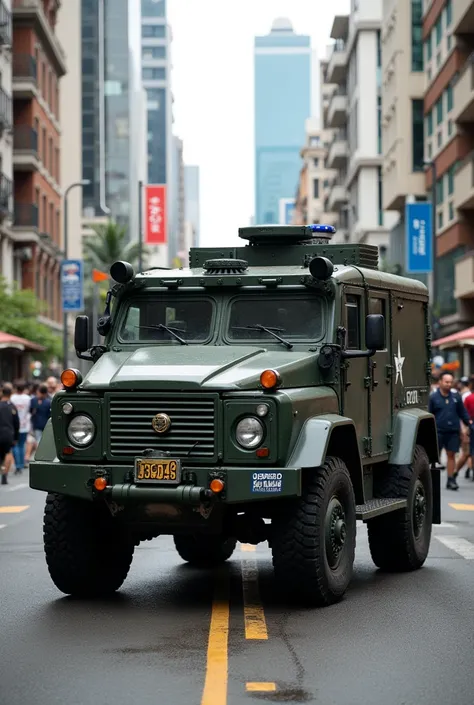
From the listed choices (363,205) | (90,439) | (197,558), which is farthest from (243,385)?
(363,205)

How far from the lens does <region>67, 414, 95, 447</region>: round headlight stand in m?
10.6

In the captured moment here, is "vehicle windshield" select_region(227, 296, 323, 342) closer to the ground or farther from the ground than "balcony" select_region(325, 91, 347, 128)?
closer to the ground

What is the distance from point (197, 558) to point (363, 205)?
7520 centimetres

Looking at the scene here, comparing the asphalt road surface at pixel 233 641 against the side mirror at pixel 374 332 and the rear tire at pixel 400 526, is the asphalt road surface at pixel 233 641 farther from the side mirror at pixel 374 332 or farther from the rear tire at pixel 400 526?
the side mirror at pixel 374 332

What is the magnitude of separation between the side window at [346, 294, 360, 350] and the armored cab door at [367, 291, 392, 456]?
0.94ft

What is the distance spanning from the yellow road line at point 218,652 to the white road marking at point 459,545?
11.9ft

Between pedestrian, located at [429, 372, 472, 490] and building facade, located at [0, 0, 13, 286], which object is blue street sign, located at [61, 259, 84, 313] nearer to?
building facade, located at [0, 0, 13, 286]

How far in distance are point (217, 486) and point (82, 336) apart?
96.9 inches

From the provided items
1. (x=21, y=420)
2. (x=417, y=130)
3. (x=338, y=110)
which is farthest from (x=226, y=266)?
(x=338, y=110)

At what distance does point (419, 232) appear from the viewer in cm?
5384

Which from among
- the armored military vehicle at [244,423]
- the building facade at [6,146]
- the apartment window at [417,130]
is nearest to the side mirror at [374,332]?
the armored military vehicle at [244,423]

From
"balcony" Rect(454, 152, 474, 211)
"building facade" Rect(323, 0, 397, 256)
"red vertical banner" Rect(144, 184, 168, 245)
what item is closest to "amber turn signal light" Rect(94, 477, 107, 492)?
"balcony" Rect(454, 152, 474, 211)

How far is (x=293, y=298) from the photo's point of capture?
38.4ft

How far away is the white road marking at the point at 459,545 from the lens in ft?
48.1
